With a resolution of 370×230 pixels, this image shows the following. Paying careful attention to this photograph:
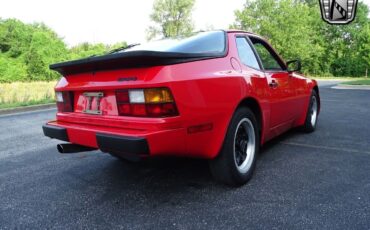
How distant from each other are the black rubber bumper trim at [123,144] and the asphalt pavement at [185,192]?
0.27m

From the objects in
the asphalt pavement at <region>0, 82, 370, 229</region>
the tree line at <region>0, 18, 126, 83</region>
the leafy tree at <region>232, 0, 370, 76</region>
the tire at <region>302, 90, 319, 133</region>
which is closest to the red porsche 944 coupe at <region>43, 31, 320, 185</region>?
the asphalt pavement at <region>0, 82, 370, 229</region>

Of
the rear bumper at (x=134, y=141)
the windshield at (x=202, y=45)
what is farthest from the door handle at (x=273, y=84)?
the rear bumper at (x=134, y=141)

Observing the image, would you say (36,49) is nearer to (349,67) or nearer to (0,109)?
(0,109)

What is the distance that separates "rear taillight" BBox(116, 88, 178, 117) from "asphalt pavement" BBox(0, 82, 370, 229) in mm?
389

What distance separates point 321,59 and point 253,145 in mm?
43508

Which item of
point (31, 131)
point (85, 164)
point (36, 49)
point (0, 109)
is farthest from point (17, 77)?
point (85, 164)

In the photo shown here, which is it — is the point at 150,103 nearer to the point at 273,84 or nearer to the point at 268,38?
the point at 273,84

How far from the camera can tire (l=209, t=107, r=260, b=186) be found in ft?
8.86

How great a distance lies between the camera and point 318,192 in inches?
107

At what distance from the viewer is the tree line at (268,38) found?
1479 inches

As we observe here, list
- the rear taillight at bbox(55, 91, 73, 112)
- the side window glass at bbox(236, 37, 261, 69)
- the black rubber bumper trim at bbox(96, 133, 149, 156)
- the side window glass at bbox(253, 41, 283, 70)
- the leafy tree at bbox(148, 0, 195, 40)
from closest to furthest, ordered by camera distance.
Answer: the black rubber bumper trim at bbox(96, 133, 149, 156) < the rear taillight at bbox(55, 91, 73, 112) < the side window glass at bbox(236, 37, 261, 69) < the side window glass at bbox(253, 41, 283, 70) < the leafy tree at bbox(148, 0, 195, 40)

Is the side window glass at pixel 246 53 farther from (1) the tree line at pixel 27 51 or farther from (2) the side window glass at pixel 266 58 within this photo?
(1) the tree line at pixel 27 51

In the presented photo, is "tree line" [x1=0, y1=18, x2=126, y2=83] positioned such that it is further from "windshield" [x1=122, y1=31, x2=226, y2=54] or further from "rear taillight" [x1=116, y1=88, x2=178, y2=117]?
"rear taillight" [x1=116, y1=88, x2=178, y2=117]

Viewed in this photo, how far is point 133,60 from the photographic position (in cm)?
233
